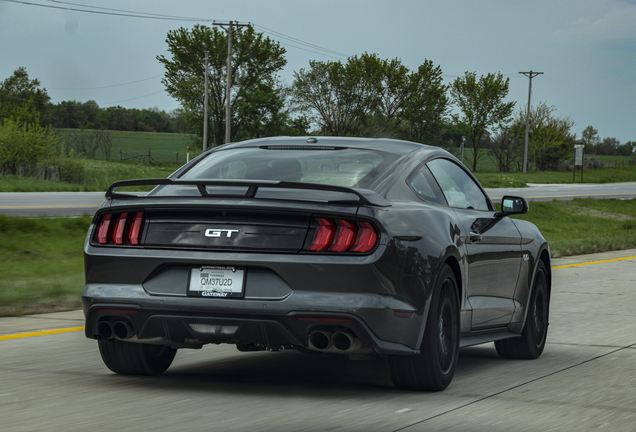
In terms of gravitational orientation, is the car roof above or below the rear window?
above

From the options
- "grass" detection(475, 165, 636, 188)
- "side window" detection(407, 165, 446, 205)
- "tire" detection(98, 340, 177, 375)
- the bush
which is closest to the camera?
"side window" detection(407, 165, 446, 205)

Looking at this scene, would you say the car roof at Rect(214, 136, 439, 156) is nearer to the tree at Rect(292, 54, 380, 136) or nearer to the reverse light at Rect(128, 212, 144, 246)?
the reverse light at Rect(128, 212, 144, 246)

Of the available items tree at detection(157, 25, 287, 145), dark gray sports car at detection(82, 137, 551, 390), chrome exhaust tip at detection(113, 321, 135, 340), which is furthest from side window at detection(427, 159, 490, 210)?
tree at detection(157, 25, 287, 145)

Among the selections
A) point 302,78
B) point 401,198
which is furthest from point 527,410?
point 302,78

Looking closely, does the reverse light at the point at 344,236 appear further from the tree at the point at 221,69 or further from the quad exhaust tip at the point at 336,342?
the tree at the point at 221,69

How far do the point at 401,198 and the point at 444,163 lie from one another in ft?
3.98

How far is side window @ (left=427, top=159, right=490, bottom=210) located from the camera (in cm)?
638

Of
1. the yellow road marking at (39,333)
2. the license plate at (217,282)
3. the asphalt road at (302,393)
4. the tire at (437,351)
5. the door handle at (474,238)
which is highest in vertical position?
the door handle at (474,238)

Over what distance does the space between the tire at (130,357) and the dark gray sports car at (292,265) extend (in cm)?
1

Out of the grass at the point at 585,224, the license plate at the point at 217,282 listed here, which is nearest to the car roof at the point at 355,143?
the license plate at the point at 217,282

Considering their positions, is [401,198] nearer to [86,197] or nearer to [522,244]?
[522,244]

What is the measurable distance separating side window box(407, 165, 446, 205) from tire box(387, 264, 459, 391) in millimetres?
527

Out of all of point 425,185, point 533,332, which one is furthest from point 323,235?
point 533,332

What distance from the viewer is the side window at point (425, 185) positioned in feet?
19.2
